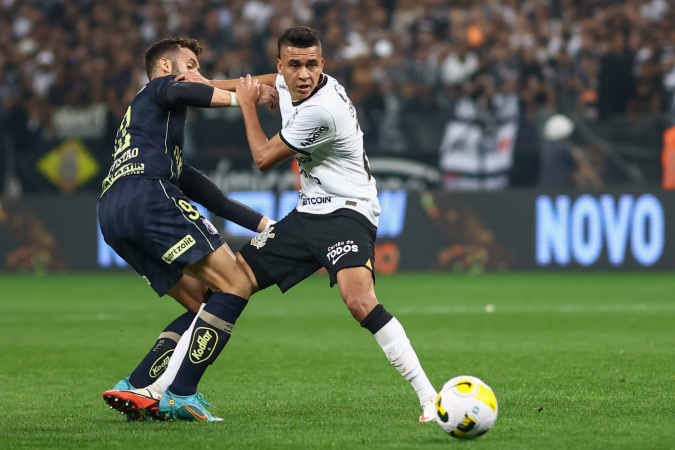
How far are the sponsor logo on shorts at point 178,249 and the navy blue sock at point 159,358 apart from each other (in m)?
0.56

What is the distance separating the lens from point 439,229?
1424cm

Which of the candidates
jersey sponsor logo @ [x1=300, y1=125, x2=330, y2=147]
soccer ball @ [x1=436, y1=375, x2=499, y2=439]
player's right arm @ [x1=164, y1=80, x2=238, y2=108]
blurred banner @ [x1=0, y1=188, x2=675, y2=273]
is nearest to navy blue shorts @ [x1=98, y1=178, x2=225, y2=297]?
player's right arm @ [x1=164, y1=80, x2=238, y2=108]

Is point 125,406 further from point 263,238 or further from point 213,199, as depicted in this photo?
point 213,199

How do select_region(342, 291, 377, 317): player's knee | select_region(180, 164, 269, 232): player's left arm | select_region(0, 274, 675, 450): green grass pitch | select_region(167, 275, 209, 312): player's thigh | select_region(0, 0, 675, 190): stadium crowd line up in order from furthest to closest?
select_region(0, 0, 675, 190): stadium crowd
select_region(180, 164, 269, 232): player's left arm
select_region(167, 275, 209, 312): player's thigh
select_region(342, 291, 377, 317): player's knee
select_region(0, 274, 675, 450): green grass pitch

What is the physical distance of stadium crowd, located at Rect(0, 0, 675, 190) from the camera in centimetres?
1401

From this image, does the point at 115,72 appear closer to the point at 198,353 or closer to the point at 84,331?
the point at 84,331

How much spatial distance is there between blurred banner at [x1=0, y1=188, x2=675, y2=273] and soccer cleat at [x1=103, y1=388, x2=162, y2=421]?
8602mm

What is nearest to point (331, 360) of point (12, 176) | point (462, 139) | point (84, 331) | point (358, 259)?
point (358, 259)

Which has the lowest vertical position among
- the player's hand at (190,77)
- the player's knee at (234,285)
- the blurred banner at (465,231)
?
the blurred banner at (465,231)

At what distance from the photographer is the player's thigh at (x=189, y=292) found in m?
5.36

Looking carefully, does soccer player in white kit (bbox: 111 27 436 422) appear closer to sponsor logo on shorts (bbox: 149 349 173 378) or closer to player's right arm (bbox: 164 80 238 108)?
player's right arm (bbox: 164 80 238 108)

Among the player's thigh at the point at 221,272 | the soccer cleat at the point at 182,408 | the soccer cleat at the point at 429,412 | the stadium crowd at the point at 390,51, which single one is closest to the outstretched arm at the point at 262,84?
the player's thigh at the point at 221,272

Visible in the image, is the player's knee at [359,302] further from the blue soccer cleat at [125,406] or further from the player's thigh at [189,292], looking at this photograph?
the blue soccer cleat at [125,406]

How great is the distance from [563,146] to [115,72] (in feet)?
25.5
